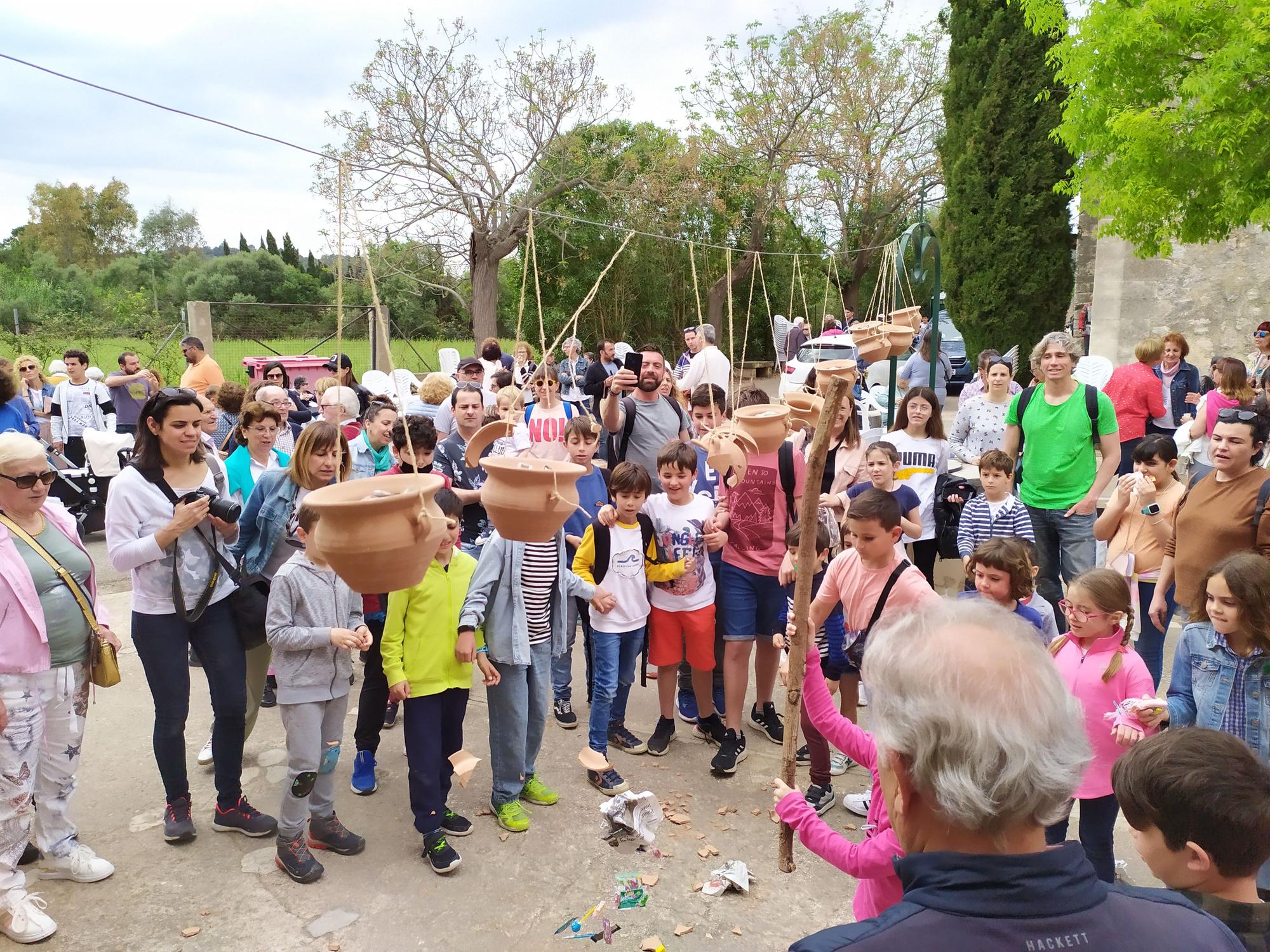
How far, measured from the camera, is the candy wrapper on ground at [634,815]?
347 cm

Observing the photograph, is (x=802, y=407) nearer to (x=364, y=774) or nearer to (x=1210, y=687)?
(x=1210, y=687)

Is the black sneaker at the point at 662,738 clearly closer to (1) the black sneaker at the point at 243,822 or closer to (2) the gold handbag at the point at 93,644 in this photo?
(1) the black sneaker at the point at 243,822

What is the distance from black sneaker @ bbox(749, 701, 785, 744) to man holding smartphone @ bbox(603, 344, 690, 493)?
1.55m

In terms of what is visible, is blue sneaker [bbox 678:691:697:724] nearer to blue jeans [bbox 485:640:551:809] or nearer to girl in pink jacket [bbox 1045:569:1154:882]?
blue jeans [bbox 485:640:551:809]

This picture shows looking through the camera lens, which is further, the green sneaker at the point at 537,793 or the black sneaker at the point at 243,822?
the green sneaker at the point at 537,793

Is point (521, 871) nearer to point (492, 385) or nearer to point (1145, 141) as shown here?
point (492, 385)

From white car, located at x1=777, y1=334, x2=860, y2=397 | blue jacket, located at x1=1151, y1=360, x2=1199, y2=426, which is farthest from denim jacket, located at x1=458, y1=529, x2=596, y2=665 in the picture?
white car, located at x1=777, y1=334, x2=860, y2=397

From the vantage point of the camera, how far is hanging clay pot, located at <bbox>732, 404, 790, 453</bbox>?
3.79m

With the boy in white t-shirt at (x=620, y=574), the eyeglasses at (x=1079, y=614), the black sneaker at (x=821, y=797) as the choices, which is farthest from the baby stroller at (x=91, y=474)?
the eyeglasses at (x=1079, y=614)

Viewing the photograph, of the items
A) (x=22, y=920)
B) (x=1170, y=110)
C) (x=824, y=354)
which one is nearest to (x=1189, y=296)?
(x=824, y=354)

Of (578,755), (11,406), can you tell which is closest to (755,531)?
(578,755)

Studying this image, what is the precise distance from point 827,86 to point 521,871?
20.9 metres

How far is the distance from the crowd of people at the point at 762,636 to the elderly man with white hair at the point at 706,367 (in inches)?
20.3

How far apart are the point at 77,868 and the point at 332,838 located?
0.90 metres
